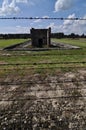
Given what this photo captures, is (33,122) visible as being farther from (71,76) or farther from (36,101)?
(71,76)

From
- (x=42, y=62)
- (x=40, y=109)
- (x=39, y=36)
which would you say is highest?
(x=40, y=109)

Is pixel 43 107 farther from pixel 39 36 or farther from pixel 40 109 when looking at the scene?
pixel 39 36

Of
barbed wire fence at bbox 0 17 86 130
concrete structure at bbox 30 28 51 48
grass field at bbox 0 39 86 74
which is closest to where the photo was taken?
barbed wire fence at bbox 0 17 86 130

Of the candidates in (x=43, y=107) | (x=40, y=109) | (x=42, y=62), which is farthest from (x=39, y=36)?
(x=40, y=109)

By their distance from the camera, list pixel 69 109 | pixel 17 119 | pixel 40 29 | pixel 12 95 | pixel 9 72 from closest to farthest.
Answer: pixel 17 119, pixel 69 109, pixel 12 95, pixel 9 72, pixel 40 29

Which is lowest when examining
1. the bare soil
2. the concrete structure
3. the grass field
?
the concrete structure

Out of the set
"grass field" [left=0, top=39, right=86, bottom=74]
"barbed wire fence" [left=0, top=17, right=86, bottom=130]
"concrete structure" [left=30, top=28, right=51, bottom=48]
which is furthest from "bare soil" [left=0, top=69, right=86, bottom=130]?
"concrete structure" [left=30, top=28, right=51, bottom=48]

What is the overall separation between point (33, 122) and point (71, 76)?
6.90 metres

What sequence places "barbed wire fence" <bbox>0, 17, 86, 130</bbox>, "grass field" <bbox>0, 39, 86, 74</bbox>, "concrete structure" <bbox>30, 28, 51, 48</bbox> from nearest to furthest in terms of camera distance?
"barbed wire fence" <bbox>0, 17, 86, 130</bbox> → "grass field" <bbox>0, 39, 86, 74</bbox> → "concrete structure" <bbox>30, 28, 51, 48</bbox>

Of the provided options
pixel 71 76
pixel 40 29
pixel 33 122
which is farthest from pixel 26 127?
pixel 40 29

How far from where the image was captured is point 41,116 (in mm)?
6418

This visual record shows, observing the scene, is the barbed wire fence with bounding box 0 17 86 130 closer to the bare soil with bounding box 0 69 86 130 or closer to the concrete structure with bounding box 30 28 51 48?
the bare soil with bounding box 0 69 86 130

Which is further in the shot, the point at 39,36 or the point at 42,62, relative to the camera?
the point at 39,36

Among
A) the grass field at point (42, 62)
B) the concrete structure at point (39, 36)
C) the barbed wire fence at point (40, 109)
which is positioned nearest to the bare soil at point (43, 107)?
the barbed wire fence at point (40, 109)
